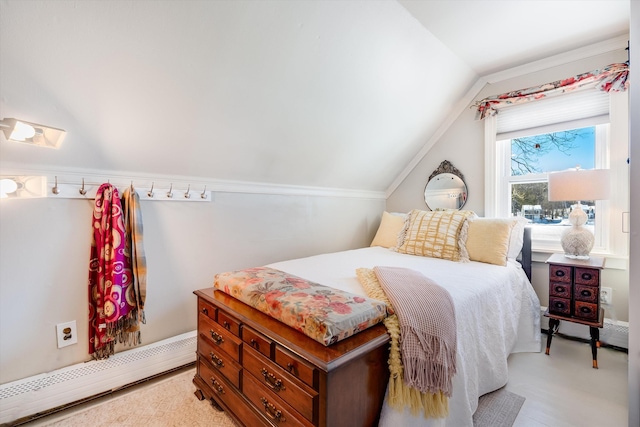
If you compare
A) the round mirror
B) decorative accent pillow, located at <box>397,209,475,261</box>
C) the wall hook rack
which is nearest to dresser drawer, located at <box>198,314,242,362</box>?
the wall hook rack

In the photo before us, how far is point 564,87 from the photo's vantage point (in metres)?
2.33

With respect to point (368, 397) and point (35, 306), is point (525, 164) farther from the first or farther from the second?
point (35, 306)

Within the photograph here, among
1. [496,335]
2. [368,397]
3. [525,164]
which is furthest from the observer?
[525,164]

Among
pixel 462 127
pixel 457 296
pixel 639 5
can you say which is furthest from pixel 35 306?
pixel 462 127

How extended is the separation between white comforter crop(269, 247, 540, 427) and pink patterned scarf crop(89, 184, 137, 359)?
0.91 m

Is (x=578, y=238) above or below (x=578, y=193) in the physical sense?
below

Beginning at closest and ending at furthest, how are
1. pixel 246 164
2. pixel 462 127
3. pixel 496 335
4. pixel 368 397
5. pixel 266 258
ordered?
pixel 368 397
pixel 496 335
pixel 246 164
pixel 266 258
pixel 462 127

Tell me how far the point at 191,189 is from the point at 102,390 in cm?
130

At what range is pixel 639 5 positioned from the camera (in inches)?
46.4

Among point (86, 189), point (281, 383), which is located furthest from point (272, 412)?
point (86, 189)

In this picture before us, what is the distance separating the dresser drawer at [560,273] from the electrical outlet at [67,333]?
10.1 feet

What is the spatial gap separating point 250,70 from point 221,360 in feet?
5.24

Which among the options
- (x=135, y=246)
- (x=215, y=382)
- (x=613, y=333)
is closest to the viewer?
(x=215, y=382)

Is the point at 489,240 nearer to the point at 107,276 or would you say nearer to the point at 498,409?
the point at 498,409
